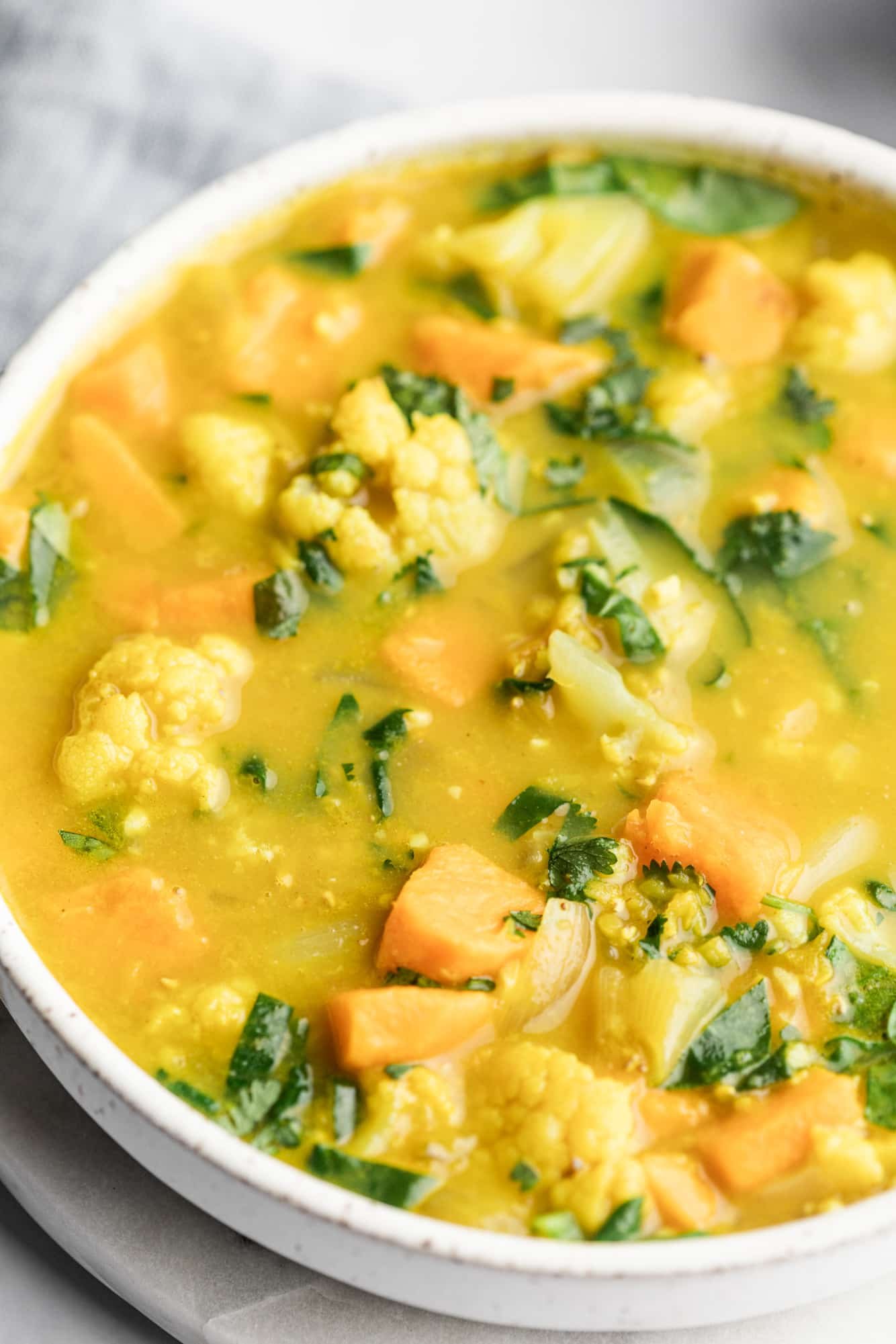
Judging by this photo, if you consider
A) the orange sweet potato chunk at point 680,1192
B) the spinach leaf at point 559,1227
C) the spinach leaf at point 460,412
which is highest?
the spinach leaf at point 460,412

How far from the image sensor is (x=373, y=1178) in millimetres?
3031

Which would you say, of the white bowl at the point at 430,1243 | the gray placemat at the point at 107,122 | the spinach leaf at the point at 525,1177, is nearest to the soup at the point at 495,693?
the spinach leaf at the point at 525,1177

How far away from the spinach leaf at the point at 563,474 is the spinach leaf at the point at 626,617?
0.33 metres

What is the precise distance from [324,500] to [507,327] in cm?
74

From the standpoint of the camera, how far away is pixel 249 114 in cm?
507

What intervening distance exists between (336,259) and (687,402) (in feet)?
3.18

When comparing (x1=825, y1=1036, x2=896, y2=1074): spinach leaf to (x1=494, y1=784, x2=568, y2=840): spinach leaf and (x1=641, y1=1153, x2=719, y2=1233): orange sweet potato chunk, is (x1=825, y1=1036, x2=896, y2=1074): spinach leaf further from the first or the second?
(x1=494, y1=784, x2=568, y2=840): spinach leaf

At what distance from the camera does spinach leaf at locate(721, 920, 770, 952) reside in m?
3.32

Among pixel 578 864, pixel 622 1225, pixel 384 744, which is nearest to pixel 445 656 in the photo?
pixel 384 744

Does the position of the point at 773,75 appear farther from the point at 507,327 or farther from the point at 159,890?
the point at 159,890

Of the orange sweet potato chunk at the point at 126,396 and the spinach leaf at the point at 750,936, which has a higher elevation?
the spinach leaf at the point at 750,936

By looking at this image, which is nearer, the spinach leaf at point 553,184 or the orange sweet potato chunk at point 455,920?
the orange sweet potato chunk at point 455,920

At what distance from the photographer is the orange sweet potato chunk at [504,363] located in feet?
13.5

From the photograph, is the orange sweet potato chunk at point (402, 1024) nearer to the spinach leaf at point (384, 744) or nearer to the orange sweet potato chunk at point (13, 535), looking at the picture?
the spinach leaf at point (384, 744)
